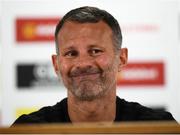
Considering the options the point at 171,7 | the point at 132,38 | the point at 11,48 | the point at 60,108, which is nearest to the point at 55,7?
the point at 11,48

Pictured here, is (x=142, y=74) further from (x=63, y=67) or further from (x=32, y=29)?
(x=63, y=67)

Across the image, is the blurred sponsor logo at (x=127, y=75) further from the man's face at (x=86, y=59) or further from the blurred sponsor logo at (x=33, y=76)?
the man's face at (x=86, y=59)

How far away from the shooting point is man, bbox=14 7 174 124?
879mm

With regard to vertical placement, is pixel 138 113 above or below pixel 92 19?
below

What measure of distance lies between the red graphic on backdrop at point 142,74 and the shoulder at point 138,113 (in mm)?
1618

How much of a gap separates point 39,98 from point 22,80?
0.19 meters

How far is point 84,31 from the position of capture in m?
0.91

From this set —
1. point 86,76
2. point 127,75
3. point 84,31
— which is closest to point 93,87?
point 86,76

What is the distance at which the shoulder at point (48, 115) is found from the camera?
3.01 feet

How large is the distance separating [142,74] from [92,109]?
5.84ft

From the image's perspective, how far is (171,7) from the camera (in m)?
2.61

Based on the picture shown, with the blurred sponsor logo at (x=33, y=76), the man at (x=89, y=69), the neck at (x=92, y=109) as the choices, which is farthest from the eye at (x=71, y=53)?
the blurred sponsor logo at (x=33, y=76)

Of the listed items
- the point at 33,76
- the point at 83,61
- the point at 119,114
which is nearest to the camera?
the point at 83,61

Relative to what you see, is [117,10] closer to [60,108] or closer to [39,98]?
[39,98]
